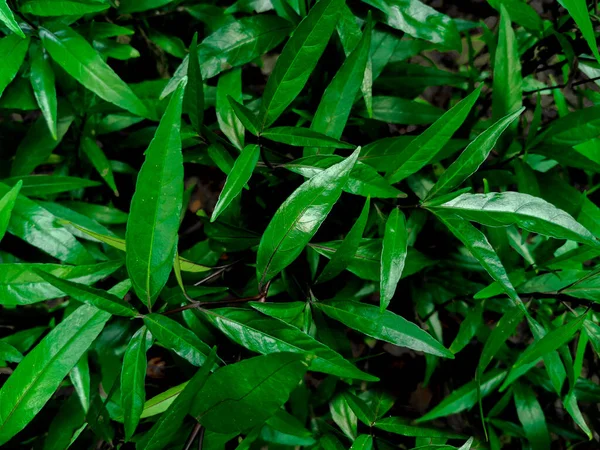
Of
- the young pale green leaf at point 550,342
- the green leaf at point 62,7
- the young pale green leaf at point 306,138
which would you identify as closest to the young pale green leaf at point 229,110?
the young pale green leaf at point 306,138

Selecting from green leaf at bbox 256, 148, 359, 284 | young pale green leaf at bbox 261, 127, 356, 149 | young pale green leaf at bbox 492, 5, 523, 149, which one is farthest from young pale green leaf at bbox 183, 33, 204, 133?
young pale green leaf at bbox 492, 5, 523, 149

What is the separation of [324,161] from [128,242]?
0.98 ft

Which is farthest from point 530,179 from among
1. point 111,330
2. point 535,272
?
point 111,330

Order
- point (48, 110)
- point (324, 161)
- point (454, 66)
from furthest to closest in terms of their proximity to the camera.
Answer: point (454, 66) < point (48, 110) < point (324, 161)

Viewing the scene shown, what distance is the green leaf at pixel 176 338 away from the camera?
23.2 inches

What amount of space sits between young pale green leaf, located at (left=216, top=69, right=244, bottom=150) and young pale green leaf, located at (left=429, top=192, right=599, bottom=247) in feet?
1.25

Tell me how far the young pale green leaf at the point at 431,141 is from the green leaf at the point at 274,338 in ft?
0.85

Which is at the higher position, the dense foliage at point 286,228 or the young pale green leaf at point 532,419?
the dense foliage at point 286,228

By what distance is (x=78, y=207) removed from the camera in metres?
0.99

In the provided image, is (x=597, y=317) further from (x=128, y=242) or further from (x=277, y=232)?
(x=128, y=242)

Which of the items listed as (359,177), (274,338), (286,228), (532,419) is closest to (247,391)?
(274,338)

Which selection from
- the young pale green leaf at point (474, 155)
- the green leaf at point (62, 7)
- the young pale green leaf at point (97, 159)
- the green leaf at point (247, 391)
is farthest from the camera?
the young pale green leaf at point (97, 159)

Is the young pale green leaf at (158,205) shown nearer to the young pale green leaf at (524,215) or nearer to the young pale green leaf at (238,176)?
the young pale green leaf at (238,176)

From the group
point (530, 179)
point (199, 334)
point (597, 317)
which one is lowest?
point (597, 317)
